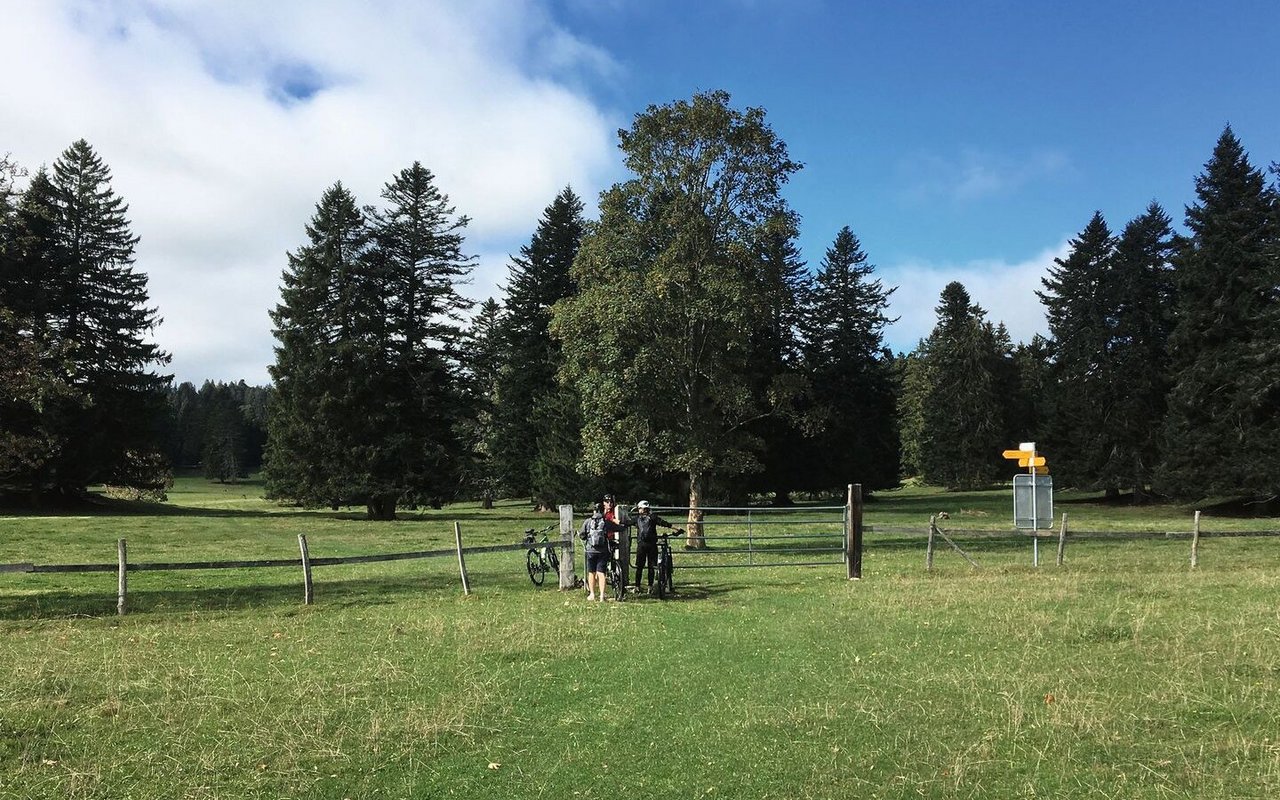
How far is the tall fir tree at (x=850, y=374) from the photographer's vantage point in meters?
56.0

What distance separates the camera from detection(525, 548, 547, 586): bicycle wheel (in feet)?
58.1

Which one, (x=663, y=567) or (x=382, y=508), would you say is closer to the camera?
(x=663, y=567)

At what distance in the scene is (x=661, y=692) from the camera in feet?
25.9

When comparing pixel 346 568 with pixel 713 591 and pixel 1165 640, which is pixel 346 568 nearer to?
pixel 713 591

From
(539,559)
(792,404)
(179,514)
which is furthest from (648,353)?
(179,514)

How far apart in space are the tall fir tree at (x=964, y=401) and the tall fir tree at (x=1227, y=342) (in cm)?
2788

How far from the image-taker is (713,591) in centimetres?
1608

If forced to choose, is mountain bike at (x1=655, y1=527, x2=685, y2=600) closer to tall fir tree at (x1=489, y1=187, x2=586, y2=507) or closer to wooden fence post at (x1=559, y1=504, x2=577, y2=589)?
wooden fence post at (x1=559, y1=504, x2=577, y2=589)

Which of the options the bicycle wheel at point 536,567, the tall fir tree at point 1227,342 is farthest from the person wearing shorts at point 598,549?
the tall fir tree at point 1227,342

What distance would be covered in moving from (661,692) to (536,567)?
1040 cm

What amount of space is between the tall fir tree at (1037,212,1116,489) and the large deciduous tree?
37115 mm

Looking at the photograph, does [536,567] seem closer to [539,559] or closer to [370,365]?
[539,559]

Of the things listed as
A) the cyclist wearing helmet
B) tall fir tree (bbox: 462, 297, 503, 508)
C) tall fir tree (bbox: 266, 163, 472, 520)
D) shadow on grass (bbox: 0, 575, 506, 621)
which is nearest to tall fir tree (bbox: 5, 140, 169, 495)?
tall fir tree (bbox: 266, 163, 472, 520)

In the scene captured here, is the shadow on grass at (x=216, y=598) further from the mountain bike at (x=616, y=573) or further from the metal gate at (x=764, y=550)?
the metal gate at (x=764, y=550)
